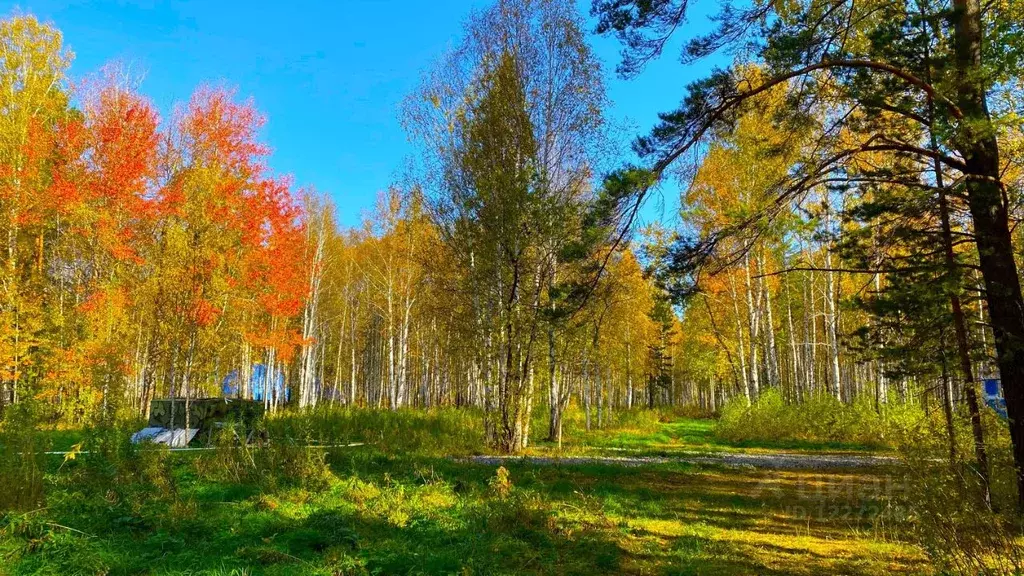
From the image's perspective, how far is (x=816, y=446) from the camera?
49.2 ft

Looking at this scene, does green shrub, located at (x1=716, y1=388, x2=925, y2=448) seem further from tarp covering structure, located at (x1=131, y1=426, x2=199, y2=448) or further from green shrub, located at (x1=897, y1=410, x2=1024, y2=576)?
tarp covering structure, located at (x1=131, y1=426, x2=199, y2=448)

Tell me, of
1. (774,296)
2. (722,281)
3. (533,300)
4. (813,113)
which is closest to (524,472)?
(533,300)

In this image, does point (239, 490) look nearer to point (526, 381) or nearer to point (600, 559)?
point (600, 559)

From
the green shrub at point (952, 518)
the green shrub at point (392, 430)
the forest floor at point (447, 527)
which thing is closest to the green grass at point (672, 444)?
the green shrub at point (392, 430)

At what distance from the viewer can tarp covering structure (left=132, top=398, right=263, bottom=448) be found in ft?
36.2

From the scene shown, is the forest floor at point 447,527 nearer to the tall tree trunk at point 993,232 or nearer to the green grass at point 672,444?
the tall tree trunk at point 993,232

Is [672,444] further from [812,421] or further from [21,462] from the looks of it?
[21,462]

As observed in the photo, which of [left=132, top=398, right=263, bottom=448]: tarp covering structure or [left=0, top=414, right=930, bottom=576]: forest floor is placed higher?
[left=132, top=398, right=263, bottom=448]: tarp covering structure

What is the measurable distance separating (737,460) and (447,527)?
349 inches

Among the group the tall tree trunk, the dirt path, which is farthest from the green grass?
the tall tree trunk

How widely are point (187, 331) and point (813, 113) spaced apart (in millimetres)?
13117

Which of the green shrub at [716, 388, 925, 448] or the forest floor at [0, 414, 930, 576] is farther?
the green shrub at [716, 388, 925, 448]

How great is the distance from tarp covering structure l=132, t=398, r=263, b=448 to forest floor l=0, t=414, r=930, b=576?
391 centimetres

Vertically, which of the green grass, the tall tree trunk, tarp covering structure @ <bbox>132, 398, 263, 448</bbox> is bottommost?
the green grass
